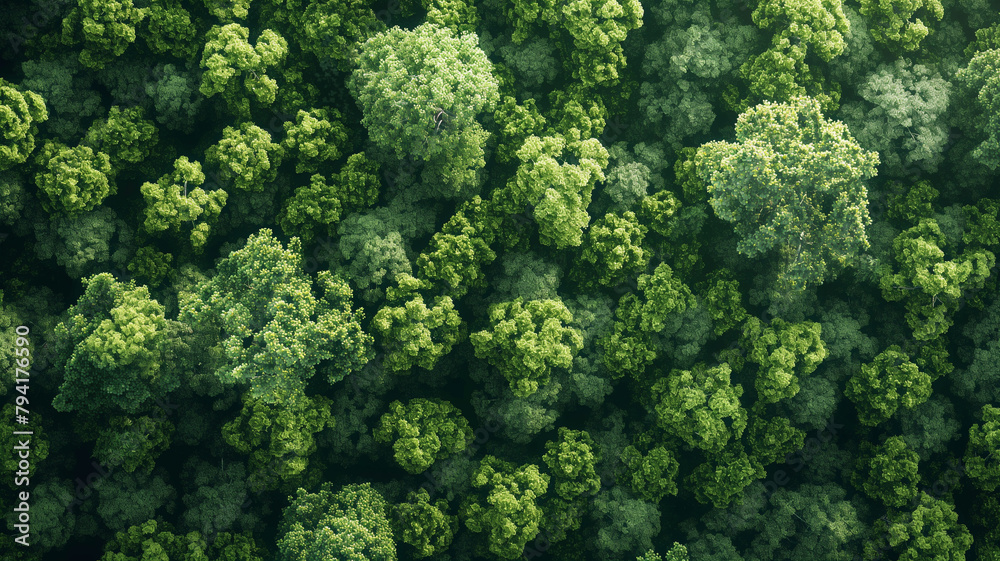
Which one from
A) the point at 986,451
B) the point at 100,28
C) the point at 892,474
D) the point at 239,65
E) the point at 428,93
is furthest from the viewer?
the point at 892,474

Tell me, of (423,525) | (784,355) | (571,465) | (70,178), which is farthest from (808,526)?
(70,178)

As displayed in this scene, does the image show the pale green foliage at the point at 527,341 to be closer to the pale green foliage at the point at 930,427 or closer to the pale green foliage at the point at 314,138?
the pale green foliage at the point at 314,138

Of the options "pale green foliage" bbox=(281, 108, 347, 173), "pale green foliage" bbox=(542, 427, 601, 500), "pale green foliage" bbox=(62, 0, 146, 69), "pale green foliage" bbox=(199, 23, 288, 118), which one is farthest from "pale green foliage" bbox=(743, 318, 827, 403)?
"pale green foliage" bbox=(62, 0, 146, 69)

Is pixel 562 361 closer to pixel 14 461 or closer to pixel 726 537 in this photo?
pixel 726 537

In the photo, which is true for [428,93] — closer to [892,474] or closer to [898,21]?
[898,21]

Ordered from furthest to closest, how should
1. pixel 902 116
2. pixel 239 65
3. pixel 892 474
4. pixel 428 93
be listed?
pixel 902 116, pixel 892 474, pixel 239 65, pixel 428 93

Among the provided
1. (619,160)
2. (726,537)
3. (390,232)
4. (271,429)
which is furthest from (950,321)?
(271,429)
